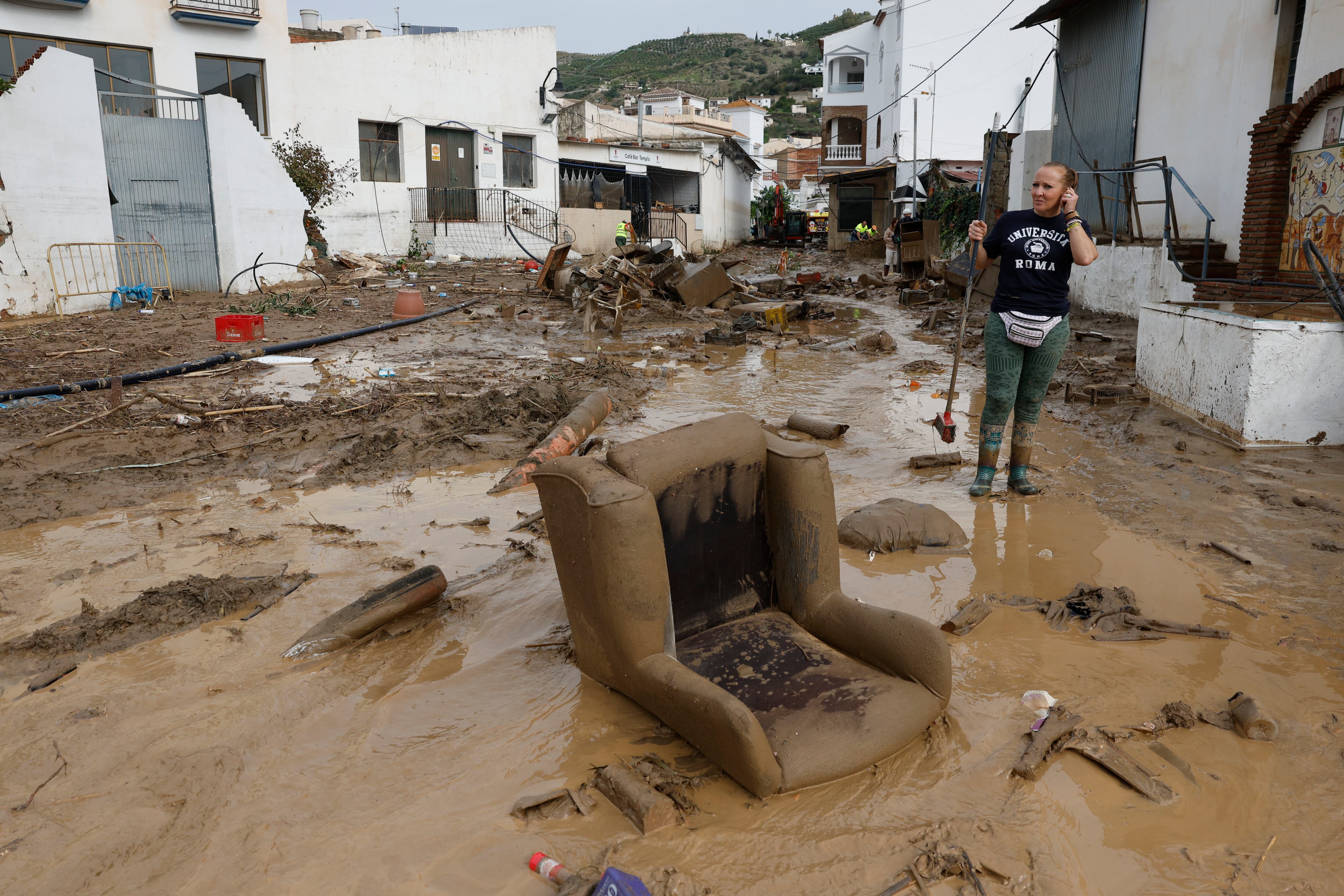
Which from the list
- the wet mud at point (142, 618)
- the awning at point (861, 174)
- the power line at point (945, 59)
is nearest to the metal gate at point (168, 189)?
the wet mud at point (142, 618)

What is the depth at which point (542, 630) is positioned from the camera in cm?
381

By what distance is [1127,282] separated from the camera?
12836mm

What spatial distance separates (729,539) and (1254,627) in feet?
7.38

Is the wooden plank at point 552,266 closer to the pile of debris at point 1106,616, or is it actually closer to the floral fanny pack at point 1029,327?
the floral fanny pack at point 1029,327

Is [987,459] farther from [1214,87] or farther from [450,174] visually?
[450,174]

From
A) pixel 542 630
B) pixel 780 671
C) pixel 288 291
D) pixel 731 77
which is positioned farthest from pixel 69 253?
pixel 731 77

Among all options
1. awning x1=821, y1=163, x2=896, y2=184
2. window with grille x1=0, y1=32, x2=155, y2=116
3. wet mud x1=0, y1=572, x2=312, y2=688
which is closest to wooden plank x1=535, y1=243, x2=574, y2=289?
window with grille x1=0, y1=32, x2=155, y2=116

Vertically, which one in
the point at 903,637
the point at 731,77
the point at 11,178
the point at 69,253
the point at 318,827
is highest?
the point at 731,77

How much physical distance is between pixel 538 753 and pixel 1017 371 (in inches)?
145

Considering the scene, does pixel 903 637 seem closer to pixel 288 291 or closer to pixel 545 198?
pixel 288 291

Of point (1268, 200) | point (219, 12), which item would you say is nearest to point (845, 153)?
point (219, 12)

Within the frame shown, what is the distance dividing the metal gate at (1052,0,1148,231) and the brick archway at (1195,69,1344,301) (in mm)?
3081

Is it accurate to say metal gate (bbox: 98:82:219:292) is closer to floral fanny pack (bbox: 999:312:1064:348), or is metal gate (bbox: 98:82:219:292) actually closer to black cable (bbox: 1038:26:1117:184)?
floral fanny pack (bbox: 999:312:1064:348)

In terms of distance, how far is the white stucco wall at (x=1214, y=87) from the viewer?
9930mm
